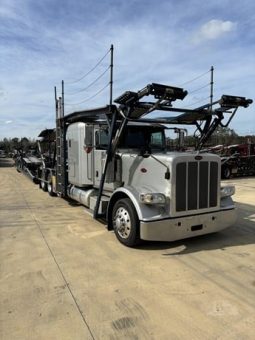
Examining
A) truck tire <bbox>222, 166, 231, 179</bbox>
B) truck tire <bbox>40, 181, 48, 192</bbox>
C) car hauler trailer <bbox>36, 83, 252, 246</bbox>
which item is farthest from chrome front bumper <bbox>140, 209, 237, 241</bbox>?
truck tire <bbox>222, 166, 231, 179</bbox>

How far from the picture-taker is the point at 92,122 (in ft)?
26.7

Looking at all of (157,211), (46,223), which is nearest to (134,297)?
(157,211)

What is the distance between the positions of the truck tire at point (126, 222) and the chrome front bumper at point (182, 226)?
0.23 meters

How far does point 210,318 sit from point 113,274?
1584 mm

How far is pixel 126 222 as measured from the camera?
591 cm

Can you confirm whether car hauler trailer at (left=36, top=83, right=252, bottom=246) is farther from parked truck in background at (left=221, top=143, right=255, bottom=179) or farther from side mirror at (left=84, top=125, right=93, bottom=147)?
parked truck in background at (left=221, top=143, right=255, bottom=179)

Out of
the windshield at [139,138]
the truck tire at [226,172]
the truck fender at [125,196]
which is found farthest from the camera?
the truck tire at [226,172]

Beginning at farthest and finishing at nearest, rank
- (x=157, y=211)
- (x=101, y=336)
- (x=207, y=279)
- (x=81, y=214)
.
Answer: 1. (x=81, y=214)
2. (x=157, y=211)
3. (x=207, y=279)
4. (x=101, y=336)

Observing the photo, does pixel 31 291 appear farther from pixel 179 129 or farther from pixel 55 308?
pixel 179 129

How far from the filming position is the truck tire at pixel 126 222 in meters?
5.71

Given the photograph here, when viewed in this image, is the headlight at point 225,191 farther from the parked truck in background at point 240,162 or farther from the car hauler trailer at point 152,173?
the parked truck in background at point 240,162

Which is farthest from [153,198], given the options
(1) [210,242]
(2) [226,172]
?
(2) [226,172]

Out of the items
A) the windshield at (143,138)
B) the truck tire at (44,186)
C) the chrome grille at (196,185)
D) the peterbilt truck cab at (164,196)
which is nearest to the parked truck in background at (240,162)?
the truck tire at (44,186)

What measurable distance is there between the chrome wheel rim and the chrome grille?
875 millimetres
